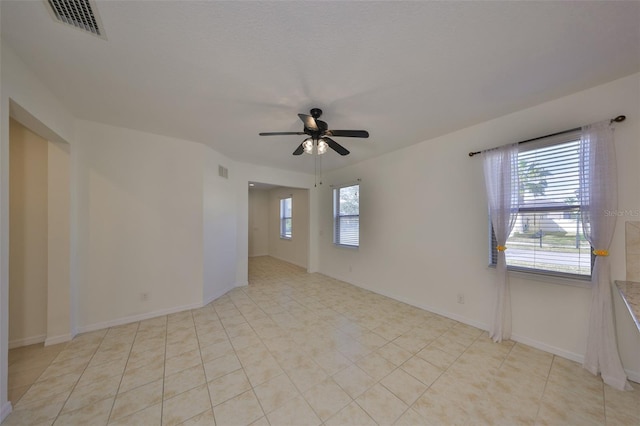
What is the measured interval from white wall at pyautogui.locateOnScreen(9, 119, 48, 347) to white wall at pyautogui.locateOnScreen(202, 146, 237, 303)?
1.58 meters

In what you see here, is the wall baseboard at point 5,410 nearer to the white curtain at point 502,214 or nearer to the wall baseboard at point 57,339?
the wall baseboard at point 57,339

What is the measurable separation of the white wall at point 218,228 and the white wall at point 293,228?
1931 millimetres

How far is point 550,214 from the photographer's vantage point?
216cm

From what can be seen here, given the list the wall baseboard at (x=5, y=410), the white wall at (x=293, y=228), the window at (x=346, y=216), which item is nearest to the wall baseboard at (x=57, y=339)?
the wall baseboard at (x=5, y=410)

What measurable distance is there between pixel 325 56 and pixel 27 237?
3.52m

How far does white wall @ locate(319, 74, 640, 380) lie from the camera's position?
1.83 m

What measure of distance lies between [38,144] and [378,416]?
4.13 meters

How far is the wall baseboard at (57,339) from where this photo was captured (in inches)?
88.6

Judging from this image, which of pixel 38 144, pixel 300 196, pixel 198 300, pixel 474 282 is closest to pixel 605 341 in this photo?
pixel 474 282

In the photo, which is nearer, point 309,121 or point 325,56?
point 325,56

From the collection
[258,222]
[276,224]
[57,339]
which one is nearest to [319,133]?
[57,339]

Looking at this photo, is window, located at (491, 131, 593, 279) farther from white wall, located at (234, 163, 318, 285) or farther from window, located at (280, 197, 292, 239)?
window, located at (280, 197, 292, 239)

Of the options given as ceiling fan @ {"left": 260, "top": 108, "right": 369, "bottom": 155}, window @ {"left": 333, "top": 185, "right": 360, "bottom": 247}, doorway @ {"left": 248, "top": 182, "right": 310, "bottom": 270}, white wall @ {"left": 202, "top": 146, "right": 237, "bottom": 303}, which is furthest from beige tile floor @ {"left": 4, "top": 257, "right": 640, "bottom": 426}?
doorway @ {"left": 248, "top": 182, "right": 310, "bottom": 270}

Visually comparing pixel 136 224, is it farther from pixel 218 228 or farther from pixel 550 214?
pixel 550 214
